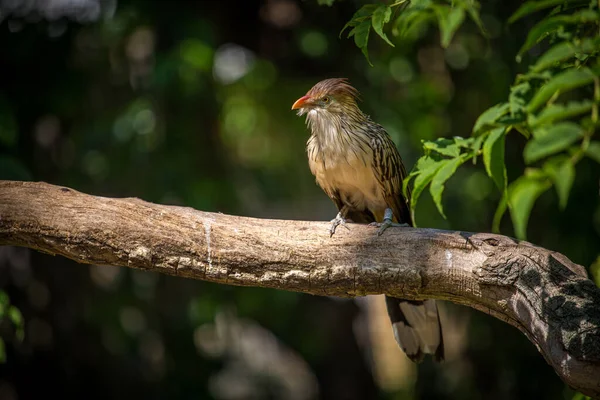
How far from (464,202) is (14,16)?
13.4 ft

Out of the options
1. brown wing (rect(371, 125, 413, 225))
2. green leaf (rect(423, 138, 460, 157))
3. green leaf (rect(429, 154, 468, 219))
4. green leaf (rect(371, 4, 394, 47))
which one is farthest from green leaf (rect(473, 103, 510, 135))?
brown wing (rect(371, 125, 413, 225))

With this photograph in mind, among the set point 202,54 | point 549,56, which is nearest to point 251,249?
point 549,56

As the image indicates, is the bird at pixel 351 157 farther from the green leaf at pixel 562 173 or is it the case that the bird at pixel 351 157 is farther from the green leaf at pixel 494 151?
the green leaf at pixel 562 173

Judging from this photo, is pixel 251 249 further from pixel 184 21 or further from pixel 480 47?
pixel 480 47

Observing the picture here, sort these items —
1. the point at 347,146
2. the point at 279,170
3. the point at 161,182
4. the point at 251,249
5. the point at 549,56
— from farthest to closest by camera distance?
1. the point at 279,170
2. the point at 161,182
3. the point at 347,146
4. the point at 251,249
5. the point at 549,56

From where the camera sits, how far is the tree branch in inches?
108

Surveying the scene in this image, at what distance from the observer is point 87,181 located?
568cm

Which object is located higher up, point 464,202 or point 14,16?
point 14,16

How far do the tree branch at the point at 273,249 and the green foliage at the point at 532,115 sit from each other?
2.02ft

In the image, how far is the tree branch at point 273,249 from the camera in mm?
2736

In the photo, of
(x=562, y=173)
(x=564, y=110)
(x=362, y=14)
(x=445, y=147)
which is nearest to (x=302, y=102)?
(x=362, y=14)

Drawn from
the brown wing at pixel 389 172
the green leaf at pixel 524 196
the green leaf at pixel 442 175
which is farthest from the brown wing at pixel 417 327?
the green leaf at pixel 524 196

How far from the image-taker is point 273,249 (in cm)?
297

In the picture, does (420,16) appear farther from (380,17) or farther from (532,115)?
(532,115)
